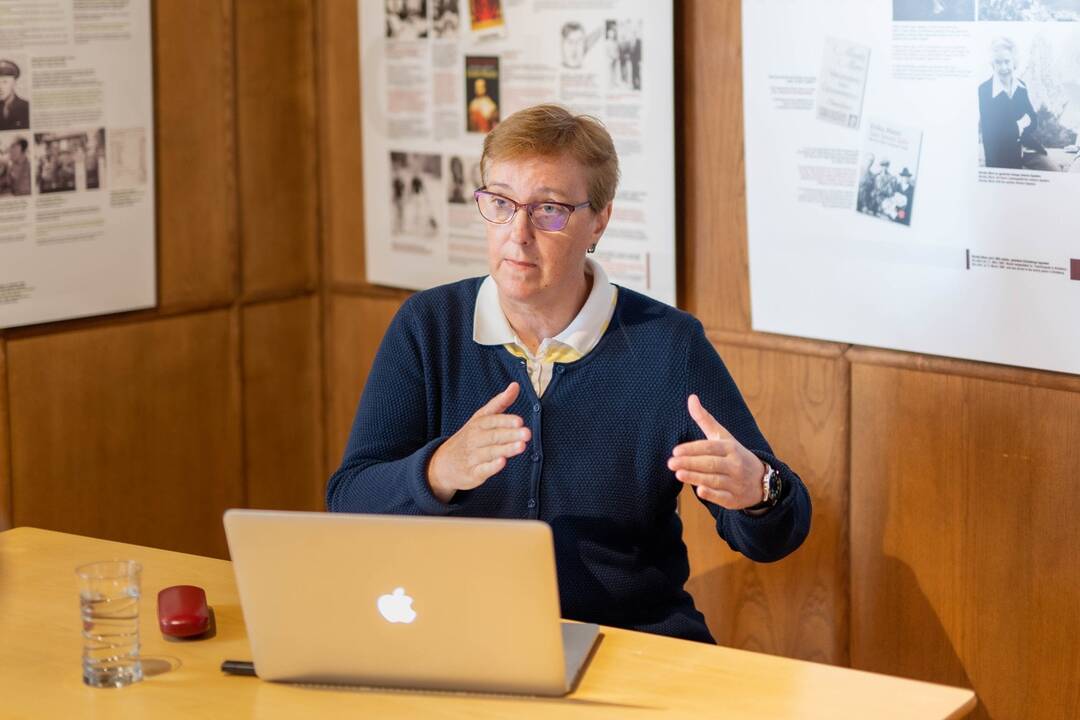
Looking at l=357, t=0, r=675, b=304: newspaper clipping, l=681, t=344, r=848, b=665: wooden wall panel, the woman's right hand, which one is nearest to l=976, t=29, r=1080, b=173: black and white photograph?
l=681, t=344, r=848, b=665: wooden wall panel

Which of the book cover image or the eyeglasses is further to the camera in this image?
the book cover image

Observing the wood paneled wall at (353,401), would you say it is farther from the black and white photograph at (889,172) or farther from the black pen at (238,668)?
the black pen at (238,668)

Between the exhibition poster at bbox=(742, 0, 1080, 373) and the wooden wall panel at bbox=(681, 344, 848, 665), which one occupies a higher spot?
the exhibition poster at bbox=(742, 0, 1080, 373)

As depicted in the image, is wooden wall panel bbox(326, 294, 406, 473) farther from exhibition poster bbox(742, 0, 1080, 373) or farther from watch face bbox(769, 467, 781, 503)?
watch face bbox(769, 467, 781, 503)

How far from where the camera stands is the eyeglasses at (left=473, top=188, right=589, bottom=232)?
236cm

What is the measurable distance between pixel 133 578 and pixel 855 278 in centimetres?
176

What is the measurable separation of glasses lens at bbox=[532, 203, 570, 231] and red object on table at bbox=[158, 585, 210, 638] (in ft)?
2.71

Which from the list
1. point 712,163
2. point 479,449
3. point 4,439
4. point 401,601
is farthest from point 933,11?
point 4,439

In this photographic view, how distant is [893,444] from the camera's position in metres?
3.03

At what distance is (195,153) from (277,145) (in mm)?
309

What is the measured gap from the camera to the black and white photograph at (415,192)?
3.81m

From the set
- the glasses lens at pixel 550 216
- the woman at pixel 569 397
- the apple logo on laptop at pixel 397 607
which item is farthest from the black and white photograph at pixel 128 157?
the apple logo on laptop at pixel 397 607

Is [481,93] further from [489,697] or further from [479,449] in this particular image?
[489,697]

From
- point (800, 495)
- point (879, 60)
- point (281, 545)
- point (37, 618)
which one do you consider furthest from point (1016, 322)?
point (37, 618)
